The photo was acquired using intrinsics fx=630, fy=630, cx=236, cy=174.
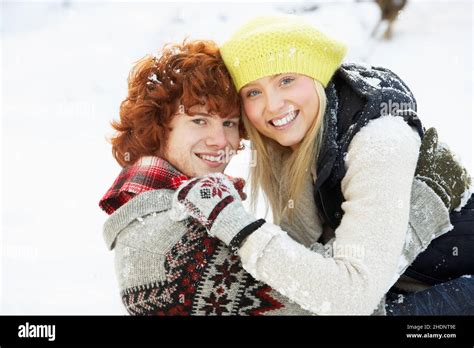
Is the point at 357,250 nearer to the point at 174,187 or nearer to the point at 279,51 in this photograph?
the point at 174,187

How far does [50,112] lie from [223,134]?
12.1 ft

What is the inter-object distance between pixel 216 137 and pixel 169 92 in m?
0.26

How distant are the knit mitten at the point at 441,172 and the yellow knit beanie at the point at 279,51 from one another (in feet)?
1.59

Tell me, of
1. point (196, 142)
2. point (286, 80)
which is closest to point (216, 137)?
point (196, 142)

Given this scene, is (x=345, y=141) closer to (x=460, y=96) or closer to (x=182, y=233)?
(x=182, y=233)

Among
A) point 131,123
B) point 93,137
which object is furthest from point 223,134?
point 93,137

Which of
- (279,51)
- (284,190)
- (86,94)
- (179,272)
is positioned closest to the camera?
(179,272)

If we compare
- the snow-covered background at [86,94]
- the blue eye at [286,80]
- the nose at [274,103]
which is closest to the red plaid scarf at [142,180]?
the nose at [274,103]

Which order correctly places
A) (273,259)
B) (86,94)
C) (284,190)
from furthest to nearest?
(86,94)
(284,190)
(273,259)

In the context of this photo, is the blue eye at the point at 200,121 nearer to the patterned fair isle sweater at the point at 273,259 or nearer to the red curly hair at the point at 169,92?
the red curly hair at the point at 169,92

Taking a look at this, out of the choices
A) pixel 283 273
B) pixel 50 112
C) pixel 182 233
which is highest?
pixel 50 112

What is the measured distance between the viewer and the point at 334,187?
243 cm

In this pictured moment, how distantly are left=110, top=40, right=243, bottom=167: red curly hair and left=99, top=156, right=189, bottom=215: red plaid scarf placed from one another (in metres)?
0.12
